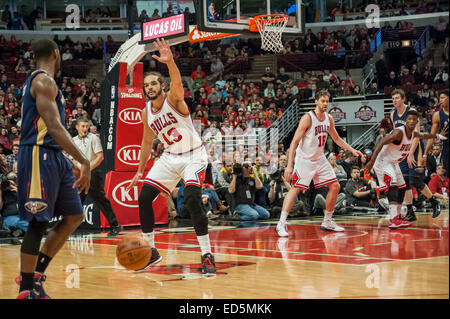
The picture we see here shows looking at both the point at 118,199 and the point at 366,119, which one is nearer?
the point at 118,199

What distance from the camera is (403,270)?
5348 millimetres

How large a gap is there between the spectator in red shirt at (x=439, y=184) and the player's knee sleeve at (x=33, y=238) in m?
10.7

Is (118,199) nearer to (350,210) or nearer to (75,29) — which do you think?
(350,210)

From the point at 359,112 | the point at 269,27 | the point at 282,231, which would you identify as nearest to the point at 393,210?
the point at 282,231

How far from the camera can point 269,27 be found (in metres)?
11.8

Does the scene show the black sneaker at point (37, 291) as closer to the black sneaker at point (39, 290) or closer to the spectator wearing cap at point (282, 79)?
the black sneaker at point (39, 290)

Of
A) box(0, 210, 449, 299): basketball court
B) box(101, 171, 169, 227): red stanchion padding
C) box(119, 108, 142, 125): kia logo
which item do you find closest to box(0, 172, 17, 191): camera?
box(0, 210, 449, 299): basketball court

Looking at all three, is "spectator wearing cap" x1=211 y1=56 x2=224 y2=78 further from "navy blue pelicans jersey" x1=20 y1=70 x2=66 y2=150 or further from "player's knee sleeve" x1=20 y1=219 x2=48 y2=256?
"player's knee sleeve" x1=20 y1=219 x2=48 y2=256

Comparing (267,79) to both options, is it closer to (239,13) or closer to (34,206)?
(239,13)

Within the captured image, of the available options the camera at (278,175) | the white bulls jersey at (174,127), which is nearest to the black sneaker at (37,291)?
the white bulls jersey at (174,127)

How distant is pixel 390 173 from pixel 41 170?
6.31 metres

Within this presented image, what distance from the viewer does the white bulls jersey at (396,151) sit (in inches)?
360

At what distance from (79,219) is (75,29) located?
22200 millimetres

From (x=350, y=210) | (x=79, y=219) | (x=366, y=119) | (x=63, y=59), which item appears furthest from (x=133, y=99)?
(x=63, y=59)
